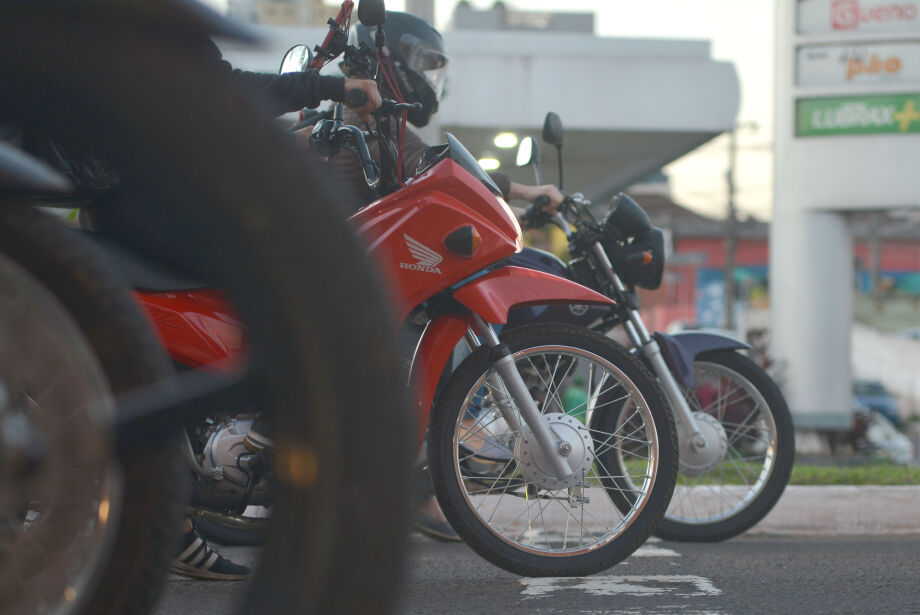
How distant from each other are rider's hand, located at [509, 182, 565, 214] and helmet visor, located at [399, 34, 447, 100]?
45cm

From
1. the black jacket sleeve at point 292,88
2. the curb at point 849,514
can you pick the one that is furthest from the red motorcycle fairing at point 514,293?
the curb at point 849,514

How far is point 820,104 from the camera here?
11891mm

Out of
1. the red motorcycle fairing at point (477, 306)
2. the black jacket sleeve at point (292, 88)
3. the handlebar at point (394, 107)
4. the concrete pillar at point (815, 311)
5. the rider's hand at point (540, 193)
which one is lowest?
the concrete pillar at point (815, 311)

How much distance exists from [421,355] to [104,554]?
192 centimetres

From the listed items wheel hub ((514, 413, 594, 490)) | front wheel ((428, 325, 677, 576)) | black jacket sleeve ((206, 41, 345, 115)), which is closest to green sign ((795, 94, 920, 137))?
front wheel ((428, 325, 677, 576))

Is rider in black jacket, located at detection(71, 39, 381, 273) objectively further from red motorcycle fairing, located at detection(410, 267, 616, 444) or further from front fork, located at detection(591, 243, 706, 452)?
front fork, located at detection(591, 243, 706, 452)

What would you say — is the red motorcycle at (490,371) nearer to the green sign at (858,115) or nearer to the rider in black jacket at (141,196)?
the rider in black jacket at (141,196)

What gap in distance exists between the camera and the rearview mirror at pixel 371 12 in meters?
2.91

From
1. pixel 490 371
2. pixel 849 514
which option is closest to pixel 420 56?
pixel 490 371

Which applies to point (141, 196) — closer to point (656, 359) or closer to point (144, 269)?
point (144, 269)

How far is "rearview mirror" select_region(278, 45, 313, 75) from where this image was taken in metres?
3.06

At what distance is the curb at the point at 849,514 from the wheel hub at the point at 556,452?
1.56 m

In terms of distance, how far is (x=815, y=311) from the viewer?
12180 mm

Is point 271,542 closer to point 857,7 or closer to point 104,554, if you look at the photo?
point 104,554
